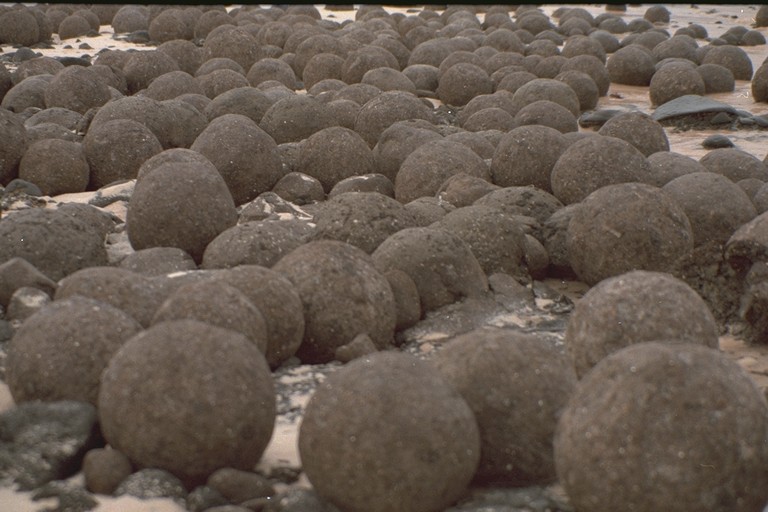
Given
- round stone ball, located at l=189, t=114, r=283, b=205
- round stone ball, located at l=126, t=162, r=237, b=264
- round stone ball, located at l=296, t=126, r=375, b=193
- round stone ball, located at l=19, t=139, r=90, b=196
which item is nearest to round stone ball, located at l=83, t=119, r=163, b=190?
round stone ball, located at l=19, t=139, r=90, b=196

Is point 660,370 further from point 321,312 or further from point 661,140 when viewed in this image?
point 661,140

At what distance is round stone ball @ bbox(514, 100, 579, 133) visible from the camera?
35.3 ft

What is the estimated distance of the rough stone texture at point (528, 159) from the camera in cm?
865

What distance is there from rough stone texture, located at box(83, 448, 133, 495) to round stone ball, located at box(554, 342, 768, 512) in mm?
1949

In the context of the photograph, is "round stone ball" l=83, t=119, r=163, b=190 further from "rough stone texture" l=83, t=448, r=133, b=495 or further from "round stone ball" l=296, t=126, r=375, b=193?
"rough stone texture" l=83, t=448, r=133, b=495

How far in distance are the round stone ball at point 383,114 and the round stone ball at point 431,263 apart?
13.4 feet

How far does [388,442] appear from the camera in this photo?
3.82 m

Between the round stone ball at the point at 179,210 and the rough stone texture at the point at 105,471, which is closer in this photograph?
the rough stone texture at the point at 105,471

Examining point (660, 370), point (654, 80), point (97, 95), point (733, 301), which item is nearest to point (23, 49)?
point (97, 95)

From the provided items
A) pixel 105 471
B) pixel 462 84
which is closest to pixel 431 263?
pixel 105 471

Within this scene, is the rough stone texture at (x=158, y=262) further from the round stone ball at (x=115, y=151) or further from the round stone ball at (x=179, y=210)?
the round stone ball at (x=115, y=151)

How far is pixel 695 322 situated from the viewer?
4977mm

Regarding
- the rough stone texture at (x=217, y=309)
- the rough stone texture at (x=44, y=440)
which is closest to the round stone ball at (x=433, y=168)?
the rough stone texture at (x=217, y=309)

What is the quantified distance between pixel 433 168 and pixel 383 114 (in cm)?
200
